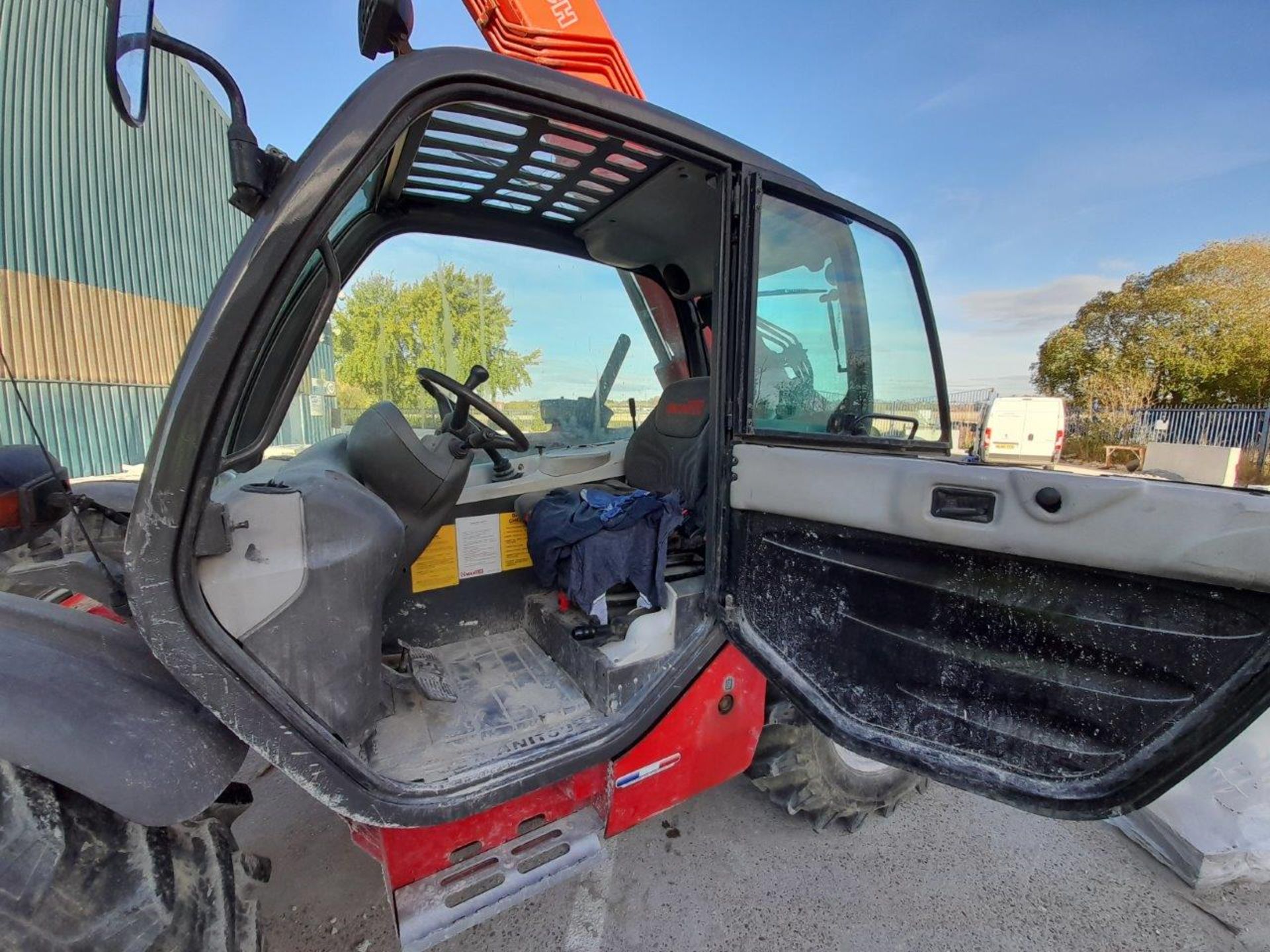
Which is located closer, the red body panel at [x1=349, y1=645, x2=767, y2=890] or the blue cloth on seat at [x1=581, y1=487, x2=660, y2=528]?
the red body panel at [x1=349, y1=645, x2=767, y2=890]

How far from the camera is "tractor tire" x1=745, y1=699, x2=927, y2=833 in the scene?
2133mm

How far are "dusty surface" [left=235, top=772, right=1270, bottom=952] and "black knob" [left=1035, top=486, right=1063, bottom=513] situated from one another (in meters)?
1.71

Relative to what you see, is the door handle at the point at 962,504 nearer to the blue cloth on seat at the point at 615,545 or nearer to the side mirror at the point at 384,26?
the blue cloth on seat at the point at 615,545

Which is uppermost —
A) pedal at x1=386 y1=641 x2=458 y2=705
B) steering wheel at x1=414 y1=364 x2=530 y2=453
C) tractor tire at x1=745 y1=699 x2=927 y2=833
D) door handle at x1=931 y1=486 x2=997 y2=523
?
steering wheel at x1=414 y1=364 x2=530 y2=453

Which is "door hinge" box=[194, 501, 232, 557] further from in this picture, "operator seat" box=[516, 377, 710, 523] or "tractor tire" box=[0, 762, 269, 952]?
"operator seat" box=[516, 377, 710, 523]

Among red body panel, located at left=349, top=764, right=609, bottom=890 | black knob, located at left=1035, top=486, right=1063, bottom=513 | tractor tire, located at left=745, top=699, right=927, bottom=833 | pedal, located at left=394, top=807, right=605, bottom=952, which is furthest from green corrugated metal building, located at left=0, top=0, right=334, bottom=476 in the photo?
black knob, located at left=1035, top=486, right=1063, bottom=513

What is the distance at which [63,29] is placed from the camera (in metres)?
7.26

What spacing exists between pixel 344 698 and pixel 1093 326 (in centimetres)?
2565

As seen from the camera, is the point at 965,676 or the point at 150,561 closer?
the point at 150,561

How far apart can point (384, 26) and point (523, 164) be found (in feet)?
2.81

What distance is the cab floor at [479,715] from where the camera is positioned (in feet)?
5.29

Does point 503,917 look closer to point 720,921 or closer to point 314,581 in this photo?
point 720,921

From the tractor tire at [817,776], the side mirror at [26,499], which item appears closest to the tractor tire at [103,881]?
the side mirror at [26,499]

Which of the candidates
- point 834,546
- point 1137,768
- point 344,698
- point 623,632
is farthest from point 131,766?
point 1137,768
